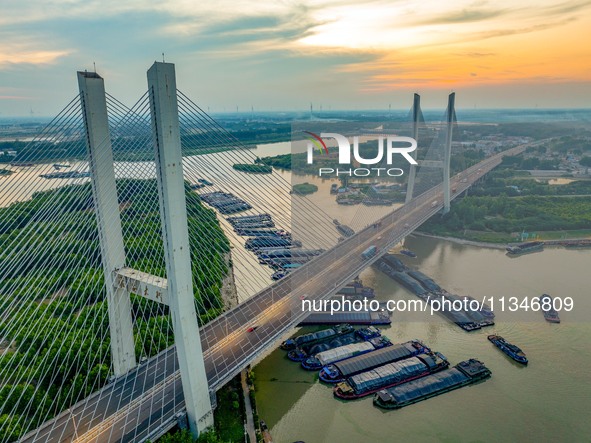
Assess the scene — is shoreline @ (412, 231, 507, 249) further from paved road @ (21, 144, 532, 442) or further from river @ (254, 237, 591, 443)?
paved road @ (21, 144, 532, 442)

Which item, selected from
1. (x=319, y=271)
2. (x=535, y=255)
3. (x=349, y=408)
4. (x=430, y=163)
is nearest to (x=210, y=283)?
(x=319, y=271)

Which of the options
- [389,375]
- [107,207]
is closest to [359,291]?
[389,375]

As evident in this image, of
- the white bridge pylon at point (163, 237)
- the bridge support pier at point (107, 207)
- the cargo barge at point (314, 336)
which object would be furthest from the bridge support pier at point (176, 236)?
the cargo barge at point (314, 336)

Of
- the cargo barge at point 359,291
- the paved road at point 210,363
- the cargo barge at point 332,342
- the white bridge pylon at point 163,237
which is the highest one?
the white bridge pylon at point 163,237

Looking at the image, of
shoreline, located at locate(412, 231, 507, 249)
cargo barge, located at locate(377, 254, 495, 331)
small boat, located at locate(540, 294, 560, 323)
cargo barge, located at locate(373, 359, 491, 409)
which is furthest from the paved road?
shoreline, located at locate(412, 231, 507, 249)

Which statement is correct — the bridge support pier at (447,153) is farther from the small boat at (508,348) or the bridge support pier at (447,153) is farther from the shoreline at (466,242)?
the small boat at (508,348)

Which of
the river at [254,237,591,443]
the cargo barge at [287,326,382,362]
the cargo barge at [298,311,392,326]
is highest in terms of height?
the cargo barge at [298,311,392,326]

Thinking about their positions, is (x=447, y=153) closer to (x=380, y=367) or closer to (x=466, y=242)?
(x=466, y=242)
